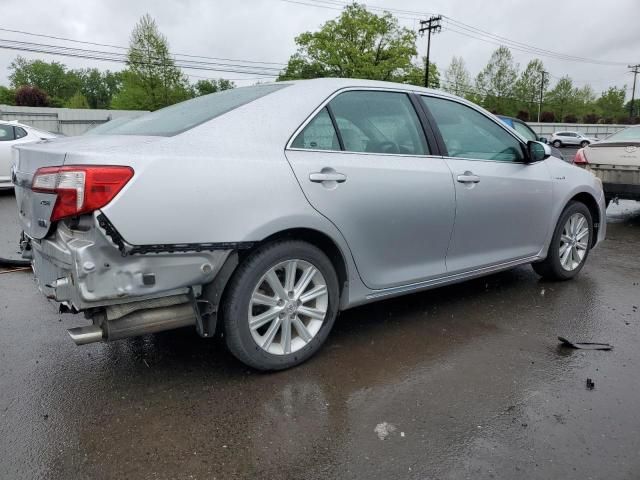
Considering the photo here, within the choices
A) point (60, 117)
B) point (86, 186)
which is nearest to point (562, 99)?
point (60, 117)

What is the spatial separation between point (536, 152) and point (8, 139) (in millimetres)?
10249

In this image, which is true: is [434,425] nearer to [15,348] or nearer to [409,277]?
[409,277]

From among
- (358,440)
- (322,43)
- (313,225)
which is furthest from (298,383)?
(322,43)

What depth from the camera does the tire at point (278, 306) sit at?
2.74m

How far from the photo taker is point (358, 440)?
2.39m

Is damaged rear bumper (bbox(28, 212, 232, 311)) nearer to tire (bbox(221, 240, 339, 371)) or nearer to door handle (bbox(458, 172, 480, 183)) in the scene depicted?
tire (bbox(221, 240, 339, 371))

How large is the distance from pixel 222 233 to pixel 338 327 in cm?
147

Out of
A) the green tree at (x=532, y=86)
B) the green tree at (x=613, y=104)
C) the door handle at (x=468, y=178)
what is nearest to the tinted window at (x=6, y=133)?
the door handle at (x=468, y=178)

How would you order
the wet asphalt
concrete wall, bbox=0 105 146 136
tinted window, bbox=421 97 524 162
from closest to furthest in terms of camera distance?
the wet asphalt, tinted window, bbox=421 97 524 162, concrete wall, bbox=0 105 146 136

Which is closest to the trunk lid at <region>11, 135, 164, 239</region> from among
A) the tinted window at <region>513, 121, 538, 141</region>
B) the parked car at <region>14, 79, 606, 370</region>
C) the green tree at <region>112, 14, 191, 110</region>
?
the parked car at <region>14, 79, 606, 370</region>

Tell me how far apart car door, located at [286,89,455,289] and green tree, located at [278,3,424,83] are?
49.9 metres

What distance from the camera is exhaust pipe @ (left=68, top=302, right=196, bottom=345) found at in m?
2.50

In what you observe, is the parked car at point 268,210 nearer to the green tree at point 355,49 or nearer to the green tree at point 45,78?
the green tree at point 355,49

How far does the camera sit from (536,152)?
4266mm
